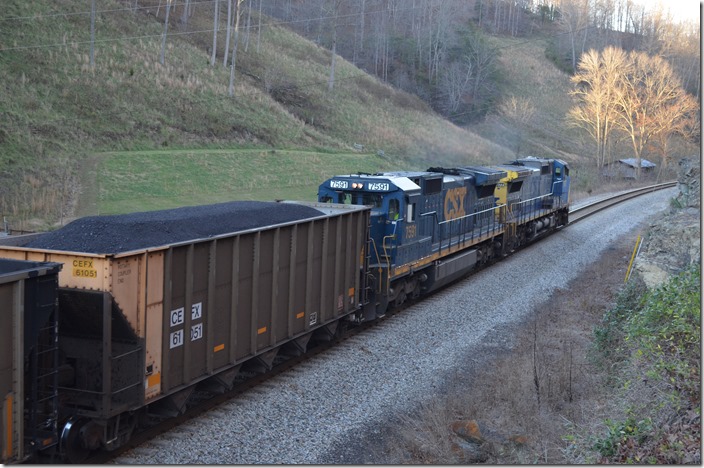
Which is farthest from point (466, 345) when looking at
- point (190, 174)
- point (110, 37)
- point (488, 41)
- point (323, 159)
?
point (488, 41)

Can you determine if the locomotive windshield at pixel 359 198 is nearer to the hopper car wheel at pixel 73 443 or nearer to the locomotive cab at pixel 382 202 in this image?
the locomotive cab at pixel 382 202

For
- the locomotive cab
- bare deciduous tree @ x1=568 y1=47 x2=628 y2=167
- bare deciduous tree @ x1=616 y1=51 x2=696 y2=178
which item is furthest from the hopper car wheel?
bare deciduous tree @ x1=616 y1=51 x2=696 y2=178

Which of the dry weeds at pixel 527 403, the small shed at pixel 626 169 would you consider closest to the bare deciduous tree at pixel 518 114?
the small shed at pixel 626 169

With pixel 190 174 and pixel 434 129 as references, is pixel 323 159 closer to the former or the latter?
pixel 190 174

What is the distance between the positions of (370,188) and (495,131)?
60796 mm

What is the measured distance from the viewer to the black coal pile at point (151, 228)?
962 centimetres

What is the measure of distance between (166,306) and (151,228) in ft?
4.20

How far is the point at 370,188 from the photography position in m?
17.2

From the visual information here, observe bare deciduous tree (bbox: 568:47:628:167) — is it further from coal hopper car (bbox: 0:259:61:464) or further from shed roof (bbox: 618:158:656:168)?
coal hopper car (bbox: 0:259:61:464)

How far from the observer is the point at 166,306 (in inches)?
386

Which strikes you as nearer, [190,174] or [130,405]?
[130,405]

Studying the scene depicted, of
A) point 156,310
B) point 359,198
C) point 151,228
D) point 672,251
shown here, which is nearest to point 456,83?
point 359,198

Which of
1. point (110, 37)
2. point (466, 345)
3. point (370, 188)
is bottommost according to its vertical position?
point (466, 345)

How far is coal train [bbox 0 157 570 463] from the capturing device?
8.13m
